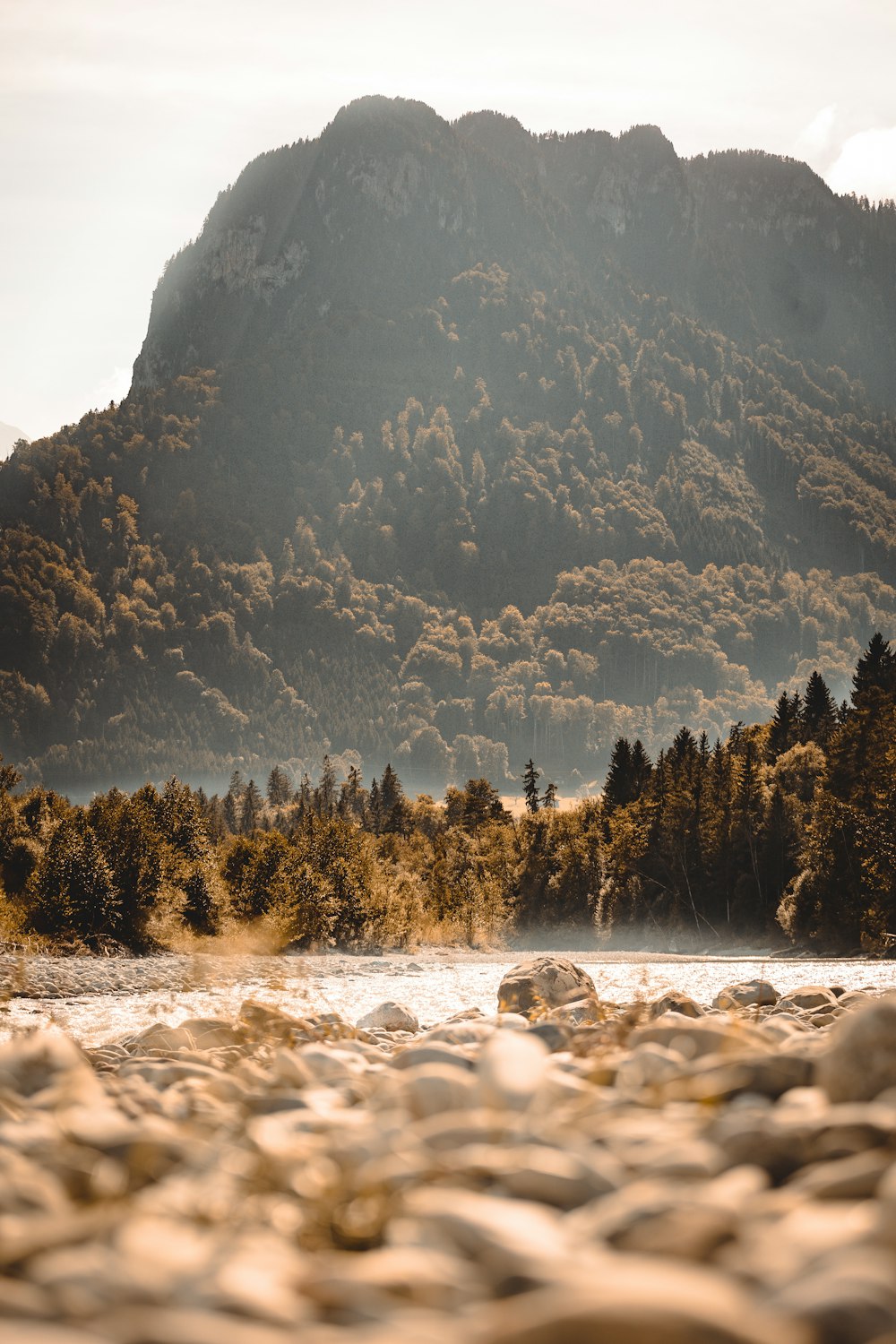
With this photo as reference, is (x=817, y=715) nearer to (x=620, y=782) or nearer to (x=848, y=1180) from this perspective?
(x=620, y=782)

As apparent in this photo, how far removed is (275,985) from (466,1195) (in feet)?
39.8

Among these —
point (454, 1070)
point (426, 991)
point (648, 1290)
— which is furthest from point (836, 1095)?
point (426, 991)

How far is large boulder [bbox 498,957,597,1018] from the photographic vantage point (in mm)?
16895

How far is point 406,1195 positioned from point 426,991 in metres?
25.7

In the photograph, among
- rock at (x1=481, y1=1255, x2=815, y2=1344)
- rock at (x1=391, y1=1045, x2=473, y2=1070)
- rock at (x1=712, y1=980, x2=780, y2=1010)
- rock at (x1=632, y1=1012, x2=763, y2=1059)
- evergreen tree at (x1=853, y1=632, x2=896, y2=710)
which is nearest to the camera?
rock at (x1=481, y1=1255, x2=815, y2=1344)

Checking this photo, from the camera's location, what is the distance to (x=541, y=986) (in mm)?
17250

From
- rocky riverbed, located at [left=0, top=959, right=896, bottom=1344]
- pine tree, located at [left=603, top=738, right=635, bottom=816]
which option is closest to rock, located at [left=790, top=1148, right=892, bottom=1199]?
rocky riverbed, located at [left=0, top=959, right=896, bottom=1344]

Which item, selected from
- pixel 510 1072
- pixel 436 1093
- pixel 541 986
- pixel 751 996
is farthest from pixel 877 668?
pixel 436 1093

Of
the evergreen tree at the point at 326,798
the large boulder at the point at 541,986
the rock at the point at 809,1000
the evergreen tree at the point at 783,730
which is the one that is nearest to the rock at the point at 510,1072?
the rock at the point at 809,1000

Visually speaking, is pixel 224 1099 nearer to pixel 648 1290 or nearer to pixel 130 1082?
pixel 130 1082

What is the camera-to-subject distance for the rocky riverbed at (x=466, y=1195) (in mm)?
2818

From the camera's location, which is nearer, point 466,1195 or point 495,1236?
point 495,1236

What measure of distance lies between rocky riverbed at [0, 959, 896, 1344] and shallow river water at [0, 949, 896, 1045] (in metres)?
9.83

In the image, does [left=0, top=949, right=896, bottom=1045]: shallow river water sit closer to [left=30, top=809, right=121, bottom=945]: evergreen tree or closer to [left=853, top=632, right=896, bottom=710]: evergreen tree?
[left=30, top=809, right=121, bottom=945]: evergreen tree
